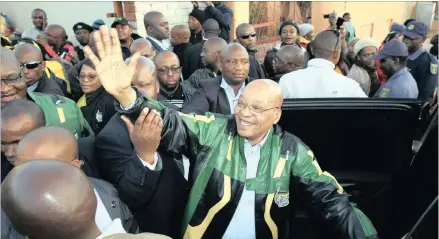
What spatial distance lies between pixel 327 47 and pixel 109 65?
2431mm

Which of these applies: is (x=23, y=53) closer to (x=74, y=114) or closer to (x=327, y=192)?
(x=74, y=114)

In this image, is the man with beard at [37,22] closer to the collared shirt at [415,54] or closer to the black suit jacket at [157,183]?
the black suit jacket at [157,183]

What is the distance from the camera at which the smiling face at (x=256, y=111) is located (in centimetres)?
230

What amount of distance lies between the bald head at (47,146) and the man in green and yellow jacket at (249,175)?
370 millimetres

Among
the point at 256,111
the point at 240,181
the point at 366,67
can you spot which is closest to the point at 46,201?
the point at 240,181

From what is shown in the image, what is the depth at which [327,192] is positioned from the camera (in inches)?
87.7

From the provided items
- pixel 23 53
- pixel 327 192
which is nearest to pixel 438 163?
pixel 327 192

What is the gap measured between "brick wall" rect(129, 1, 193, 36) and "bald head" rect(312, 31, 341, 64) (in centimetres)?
438

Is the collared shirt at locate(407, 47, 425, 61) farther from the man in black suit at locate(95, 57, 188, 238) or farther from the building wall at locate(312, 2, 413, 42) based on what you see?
the building wall at locate(312, 2, 413, 42)

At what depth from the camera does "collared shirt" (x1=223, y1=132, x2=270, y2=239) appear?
225 centimetres

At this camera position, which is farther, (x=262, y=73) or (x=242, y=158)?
(x=262, y=73)

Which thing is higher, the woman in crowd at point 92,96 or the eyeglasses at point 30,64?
the eyeglasses at point 30,64

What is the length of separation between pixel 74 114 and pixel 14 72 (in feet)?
1.70

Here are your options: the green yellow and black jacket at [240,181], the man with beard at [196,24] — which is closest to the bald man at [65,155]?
the green yellow and black jacket at [240,181]
